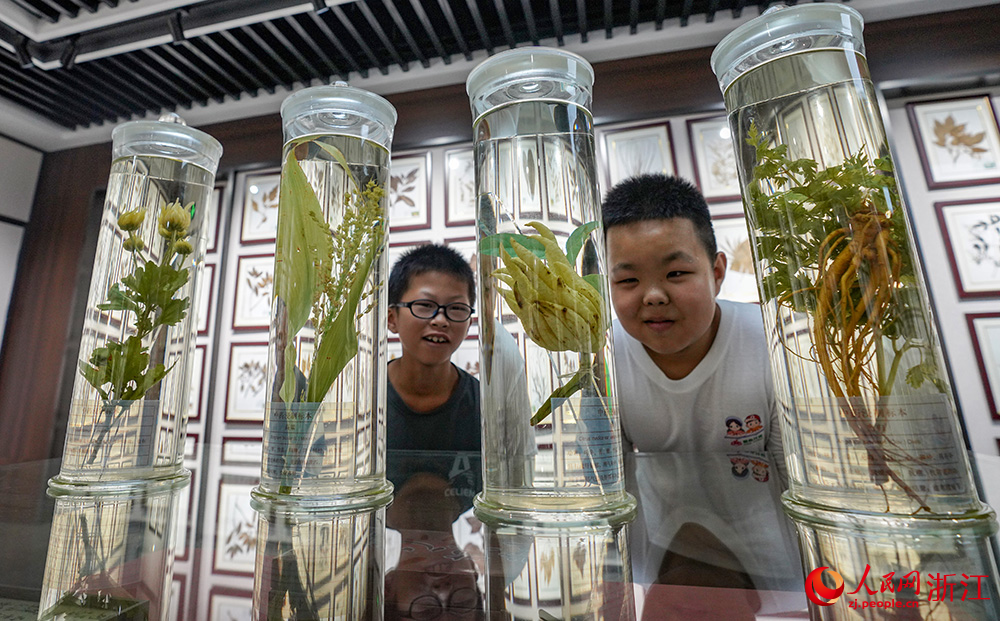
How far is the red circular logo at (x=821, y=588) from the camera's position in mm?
209

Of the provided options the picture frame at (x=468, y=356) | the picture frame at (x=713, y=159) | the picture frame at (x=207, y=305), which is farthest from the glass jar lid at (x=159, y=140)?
the picture frame at (x=207, y=305)

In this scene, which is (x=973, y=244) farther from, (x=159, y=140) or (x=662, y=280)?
(x=159, y=140)

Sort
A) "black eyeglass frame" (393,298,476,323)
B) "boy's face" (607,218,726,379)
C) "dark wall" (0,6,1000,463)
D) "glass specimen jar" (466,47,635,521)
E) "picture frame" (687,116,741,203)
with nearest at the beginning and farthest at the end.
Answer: "glass specimen jar" (466,47,635,521)
"boy's face" (607,218,726,379)
"black eyeglass frame" (393,298,476,323)
"dark wall" (0,6,1000,463)
"picture frame" (687,116,741,203)

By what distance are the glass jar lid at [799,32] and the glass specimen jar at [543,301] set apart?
0.39ft

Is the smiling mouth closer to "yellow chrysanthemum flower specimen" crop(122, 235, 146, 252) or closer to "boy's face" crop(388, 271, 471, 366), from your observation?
"boy's face" crop(388, 271, 471, 366)

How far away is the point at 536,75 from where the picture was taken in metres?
0.38

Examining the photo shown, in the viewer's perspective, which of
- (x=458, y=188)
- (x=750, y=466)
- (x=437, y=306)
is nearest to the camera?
(x=750, y=466)

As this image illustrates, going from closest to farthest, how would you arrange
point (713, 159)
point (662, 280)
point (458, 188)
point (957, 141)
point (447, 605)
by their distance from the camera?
point (447, 605) → point (662, 280) → point (957, 141) → point (713, 159) → point (458, 188)

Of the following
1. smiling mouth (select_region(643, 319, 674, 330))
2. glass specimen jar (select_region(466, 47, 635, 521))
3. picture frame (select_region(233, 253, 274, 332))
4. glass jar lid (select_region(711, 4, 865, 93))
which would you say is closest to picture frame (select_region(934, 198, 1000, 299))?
smiling mouth (select_region(643, 319, 674, 330))

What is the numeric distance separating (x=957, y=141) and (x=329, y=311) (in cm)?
191

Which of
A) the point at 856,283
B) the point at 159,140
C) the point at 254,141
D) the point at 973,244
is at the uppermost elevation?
the point at 254,141

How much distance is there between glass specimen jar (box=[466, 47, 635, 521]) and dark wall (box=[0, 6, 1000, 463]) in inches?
57.0

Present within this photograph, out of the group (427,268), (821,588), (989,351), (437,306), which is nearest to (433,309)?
(437,306)

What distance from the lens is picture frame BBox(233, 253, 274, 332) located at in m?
1.92
